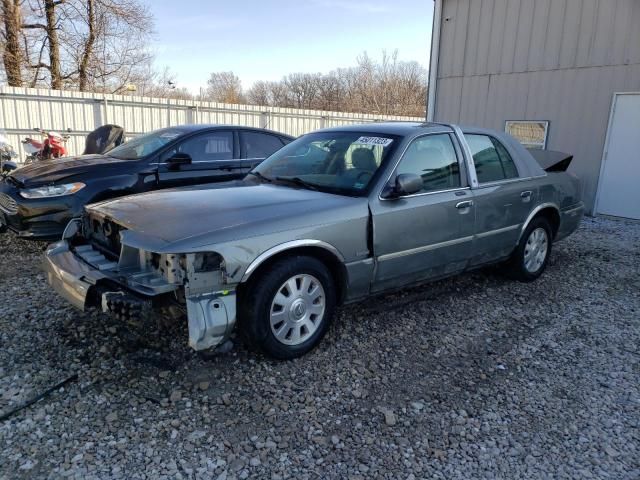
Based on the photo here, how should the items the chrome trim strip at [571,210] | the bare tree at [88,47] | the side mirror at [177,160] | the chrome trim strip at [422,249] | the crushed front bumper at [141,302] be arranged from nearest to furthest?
the crushed front bumper at [141,302] < the chrome trim strip at [422,249] < the chrome trim strip at [571,210] < the side mirror at [177,160] < the bare tree at [88,47]

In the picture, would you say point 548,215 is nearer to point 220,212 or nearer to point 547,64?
point 220,212

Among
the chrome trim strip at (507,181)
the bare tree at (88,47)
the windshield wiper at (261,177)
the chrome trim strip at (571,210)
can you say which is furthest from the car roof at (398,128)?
the bare tree at (88,47)

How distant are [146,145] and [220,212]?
12.1ft

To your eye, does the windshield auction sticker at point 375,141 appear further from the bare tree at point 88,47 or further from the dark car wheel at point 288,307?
the bare tree at point 88,47

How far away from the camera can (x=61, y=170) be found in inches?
220

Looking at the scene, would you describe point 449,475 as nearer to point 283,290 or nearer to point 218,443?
point 218,443

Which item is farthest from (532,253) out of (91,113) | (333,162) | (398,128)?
(91,113)

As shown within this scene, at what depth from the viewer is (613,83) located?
866cm

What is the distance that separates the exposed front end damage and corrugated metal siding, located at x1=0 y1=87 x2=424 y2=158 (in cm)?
1261

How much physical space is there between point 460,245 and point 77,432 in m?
3.23

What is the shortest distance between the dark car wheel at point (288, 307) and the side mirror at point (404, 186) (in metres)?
0.81

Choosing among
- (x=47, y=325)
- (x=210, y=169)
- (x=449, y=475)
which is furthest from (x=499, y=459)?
(x=210, y=169)

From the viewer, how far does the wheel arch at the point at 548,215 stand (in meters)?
5.08

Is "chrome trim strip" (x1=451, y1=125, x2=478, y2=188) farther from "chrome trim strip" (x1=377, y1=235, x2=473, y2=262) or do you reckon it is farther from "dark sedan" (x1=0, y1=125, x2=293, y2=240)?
"dark sedan" (x1=0, y1=125, x2=293, y2=240)
